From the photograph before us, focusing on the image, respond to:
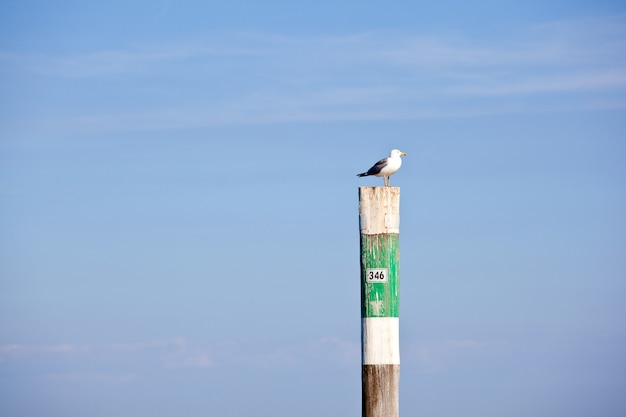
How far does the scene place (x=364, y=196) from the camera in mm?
10938

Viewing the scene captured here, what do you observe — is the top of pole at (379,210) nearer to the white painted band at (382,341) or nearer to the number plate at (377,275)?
the number plate at (377,275)

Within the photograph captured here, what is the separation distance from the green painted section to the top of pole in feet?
0.28

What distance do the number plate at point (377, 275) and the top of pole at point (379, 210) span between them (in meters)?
0.44

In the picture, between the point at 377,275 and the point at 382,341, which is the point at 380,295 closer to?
the point at 377,275

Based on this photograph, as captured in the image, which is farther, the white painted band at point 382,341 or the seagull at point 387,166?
the seagull at point 387,166

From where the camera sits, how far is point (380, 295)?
35.9ft

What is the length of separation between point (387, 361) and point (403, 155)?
5.02 meters

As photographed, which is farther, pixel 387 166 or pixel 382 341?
pixel 387 166

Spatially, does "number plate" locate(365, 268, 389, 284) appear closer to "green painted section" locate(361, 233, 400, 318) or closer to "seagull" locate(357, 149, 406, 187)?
"green painted section" locate(361, 233, 400, 318)

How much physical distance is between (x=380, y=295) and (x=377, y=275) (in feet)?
0.81

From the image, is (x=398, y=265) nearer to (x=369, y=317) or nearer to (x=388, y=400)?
(x=369, y=317)

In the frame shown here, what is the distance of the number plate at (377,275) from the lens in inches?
429

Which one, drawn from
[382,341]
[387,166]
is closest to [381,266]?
[382,341]

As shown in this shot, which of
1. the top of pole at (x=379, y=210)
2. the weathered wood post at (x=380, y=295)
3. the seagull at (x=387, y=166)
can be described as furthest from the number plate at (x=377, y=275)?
the seagull at (x=387, y=166)
